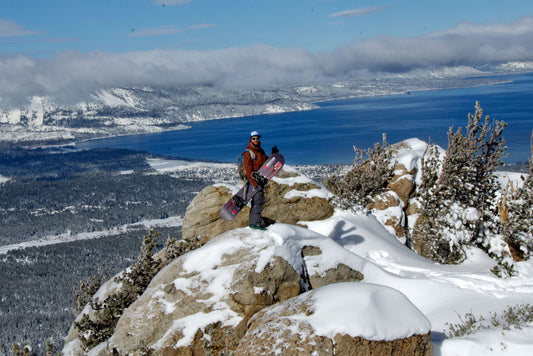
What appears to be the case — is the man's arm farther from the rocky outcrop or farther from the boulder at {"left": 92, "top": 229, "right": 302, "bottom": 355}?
the rocky outcrop

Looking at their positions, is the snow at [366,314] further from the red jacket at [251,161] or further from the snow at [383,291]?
the red jacket at [251,161]

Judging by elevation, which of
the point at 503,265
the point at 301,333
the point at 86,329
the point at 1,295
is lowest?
the point at 1,295

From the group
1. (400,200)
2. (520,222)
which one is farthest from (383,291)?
(400,200)

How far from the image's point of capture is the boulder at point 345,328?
26.0 feet

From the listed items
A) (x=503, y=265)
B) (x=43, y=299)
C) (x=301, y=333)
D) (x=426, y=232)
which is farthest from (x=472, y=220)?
(x=43, y=299)

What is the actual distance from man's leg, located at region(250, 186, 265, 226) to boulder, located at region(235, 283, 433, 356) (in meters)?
4.78

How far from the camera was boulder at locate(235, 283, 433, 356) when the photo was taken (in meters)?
7.92

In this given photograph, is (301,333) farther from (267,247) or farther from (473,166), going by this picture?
(473,166)

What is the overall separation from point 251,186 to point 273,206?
6164 millimetres

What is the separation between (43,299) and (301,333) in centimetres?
12897

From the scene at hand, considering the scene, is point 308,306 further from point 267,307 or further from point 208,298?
point 208,298

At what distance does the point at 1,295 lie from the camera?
403 ft

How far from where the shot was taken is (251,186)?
14297 mm

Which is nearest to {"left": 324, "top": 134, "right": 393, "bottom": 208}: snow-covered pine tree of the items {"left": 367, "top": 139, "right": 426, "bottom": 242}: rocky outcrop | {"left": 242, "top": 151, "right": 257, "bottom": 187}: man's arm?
{"left": 367, "top": 139, "right": 426, "bottom": 242}: rocky outcrop
